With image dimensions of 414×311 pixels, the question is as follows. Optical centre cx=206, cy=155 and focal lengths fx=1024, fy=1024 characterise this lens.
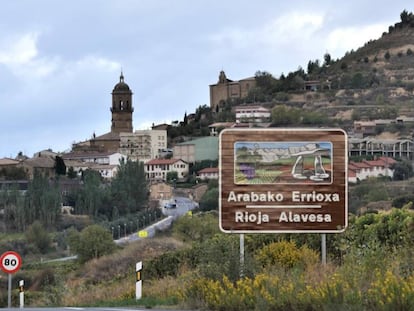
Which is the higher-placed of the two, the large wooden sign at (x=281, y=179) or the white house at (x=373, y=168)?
the large wooden sign at (x=281, y=179)

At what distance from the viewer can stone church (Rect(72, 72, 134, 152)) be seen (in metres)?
150

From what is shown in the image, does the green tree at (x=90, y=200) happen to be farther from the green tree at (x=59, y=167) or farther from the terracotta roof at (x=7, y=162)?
the terracotta roof at (x=7, y=162)

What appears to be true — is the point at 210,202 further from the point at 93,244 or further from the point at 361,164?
the point at 93,244

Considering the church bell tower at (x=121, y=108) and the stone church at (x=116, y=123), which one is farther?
the church bell tower at (x=121, y=108)

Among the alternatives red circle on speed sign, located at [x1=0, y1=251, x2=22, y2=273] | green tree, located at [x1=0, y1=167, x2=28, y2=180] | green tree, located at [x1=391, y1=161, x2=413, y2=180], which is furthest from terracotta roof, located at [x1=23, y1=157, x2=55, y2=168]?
red circle on speed sign, located at [x1=0, y1=251, x2=22, y2=273]

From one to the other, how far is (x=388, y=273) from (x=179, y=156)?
117009 mm

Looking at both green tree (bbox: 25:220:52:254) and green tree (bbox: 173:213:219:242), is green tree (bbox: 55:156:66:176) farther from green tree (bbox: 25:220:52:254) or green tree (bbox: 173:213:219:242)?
green tree (bbox: 173:213:219:242)

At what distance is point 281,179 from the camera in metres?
13.9

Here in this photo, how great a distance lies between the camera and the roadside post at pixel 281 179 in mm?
13789

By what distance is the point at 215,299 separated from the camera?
11.4m

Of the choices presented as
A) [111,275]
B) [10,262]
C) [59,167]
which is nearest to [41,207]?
[59,167]

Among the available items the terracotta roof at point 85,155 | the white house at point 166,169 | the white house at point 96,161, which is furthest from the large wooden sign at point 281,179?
the terracotta roof at point 85,155

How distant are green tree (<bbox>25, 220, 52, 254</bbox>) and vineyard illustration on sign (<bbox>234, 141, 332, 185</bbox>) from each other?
54.8 meters

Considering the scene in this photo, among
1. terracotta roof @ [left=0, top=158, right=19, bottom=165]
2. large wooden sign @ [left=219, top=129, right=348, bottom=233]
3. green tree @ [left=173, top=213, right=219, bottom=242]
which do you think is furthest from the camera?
terracotta roof @ [left=0, top=158, right=19, bottom=165]
